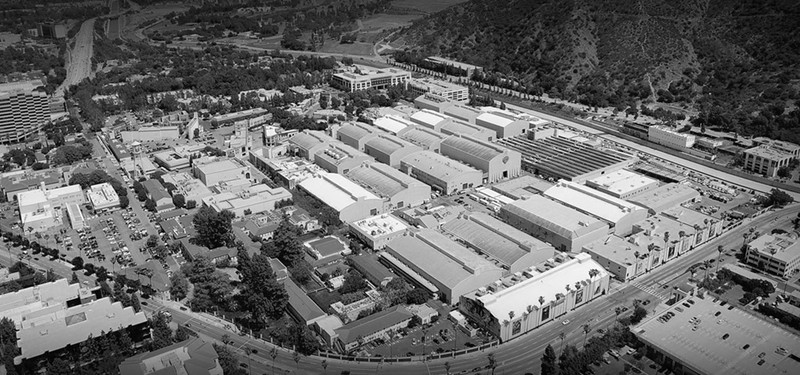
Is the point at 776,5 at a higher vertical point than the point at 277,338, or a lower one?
higher

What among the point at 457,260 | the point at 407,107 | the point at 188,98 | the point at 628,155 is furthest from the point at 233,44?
the point at 457,260

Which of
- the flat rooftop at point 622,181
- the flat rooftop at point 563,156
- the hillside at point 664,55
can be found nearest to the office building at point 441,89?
the hillside at point 664,55

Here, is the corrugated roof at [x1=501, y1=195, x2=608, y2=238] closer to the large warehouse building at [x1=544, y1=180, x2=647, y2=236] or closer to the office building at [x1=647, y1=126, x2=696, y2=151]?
the large warehouse building at [x1=544, y1=180, x2=647, y2=236]

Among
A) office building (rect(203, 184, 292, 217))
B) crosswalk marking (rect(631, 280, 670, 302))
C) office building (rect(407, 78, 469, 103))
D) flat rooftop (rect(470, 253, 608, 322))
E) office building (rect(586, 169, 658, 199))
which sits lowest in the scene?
crosswalk marking (rect(631, 280, 670, 302))

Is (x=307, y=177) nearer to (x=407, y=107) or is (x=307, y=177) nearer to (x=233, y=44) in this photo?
(x=407, y=107)

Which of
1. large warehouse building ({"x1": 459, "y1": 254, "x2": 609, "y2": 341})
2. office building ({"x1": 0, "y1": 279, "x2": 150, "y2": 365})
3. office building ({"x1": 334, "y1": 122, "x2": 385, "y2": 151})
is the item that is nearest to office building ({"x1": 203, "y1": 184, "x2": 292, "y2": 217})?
office building ({"x1": 334, "y1": 122, "x2": 385, "y2": 151})
